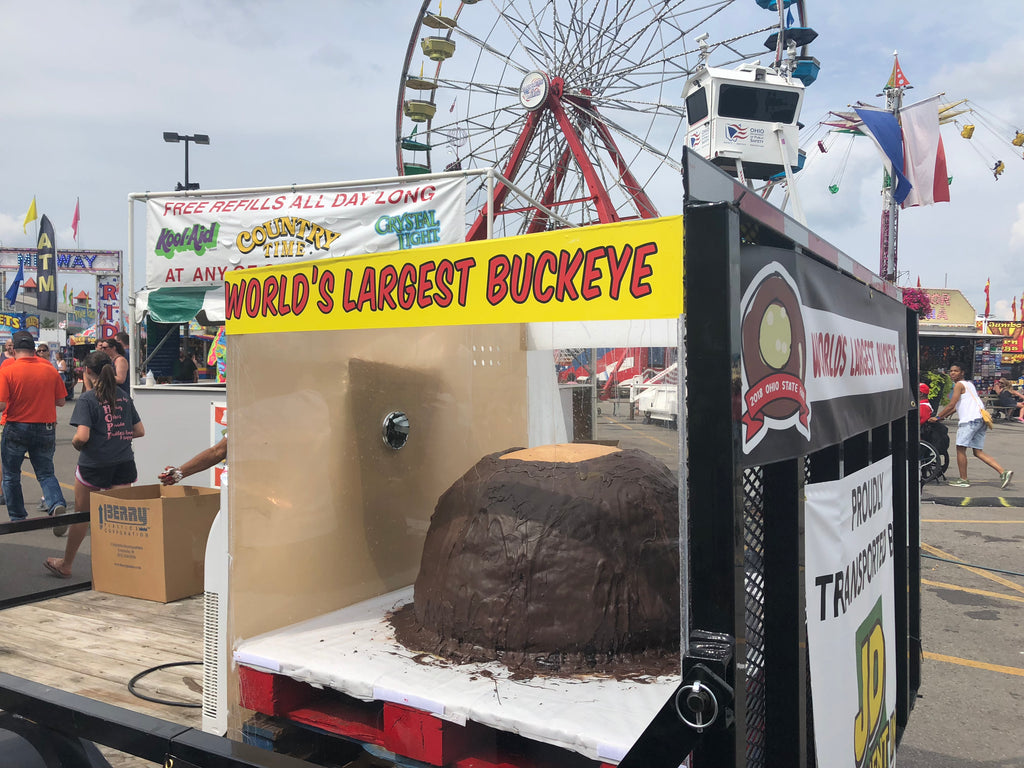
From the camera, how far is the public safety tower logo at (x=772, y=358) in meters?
1.32

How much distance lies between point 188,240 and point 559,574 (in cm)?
600

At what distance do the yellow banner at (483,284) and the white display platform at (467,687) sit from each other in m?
1.08

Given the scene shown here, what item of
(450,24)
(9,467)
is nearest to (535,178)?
(450,24)

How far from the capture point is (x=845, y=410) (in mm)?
1838

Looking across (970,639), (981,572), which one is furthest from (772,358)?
(981,572)

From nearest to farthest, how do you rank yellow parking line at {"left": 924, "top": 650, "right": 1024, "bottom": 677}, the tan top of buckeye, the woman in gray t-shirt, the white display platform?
the white display platform
the tan top of buckeye
yellow parking line at {"left": 924, "top": 650, "right": 1024, "bottom": 677}
the woman in gray t-shirt

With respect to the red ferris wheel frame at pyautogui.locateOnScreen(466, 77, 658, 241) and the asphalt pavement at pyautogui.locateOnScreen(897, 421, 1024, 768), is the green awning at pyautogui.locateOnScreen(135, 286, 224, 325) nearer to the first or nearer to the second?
the asphalt pavement at pyautogui.locateOnScreen(897, 421, 1024, 768)

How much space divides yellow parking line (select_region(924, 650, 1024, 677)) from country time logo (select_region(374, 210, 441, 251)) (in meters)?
4.52

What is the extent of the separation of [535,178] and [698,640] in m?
18.1

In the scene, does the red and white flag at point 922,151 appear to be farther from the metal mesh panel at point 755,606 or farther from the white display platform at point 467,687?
the metal mesh panel at point 755,606

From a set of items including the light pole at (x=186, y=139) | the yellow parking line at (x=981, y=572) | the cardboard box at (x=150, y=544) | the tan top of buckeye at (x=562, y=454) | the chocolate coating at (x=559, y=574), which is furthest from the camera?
the light pole at (x=186, y=139)

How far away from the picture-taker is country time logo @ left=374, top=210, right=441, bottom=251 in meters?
6.23

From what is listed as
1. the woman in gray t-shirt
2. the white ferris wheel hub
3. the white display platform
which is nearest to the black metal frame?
the white display platform

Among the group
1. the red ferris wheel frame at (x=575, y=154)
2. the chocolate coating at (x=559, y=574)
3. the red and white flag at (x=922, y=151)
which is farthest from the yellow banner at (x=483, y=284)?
the red and white flag at (x=922, y=151)
